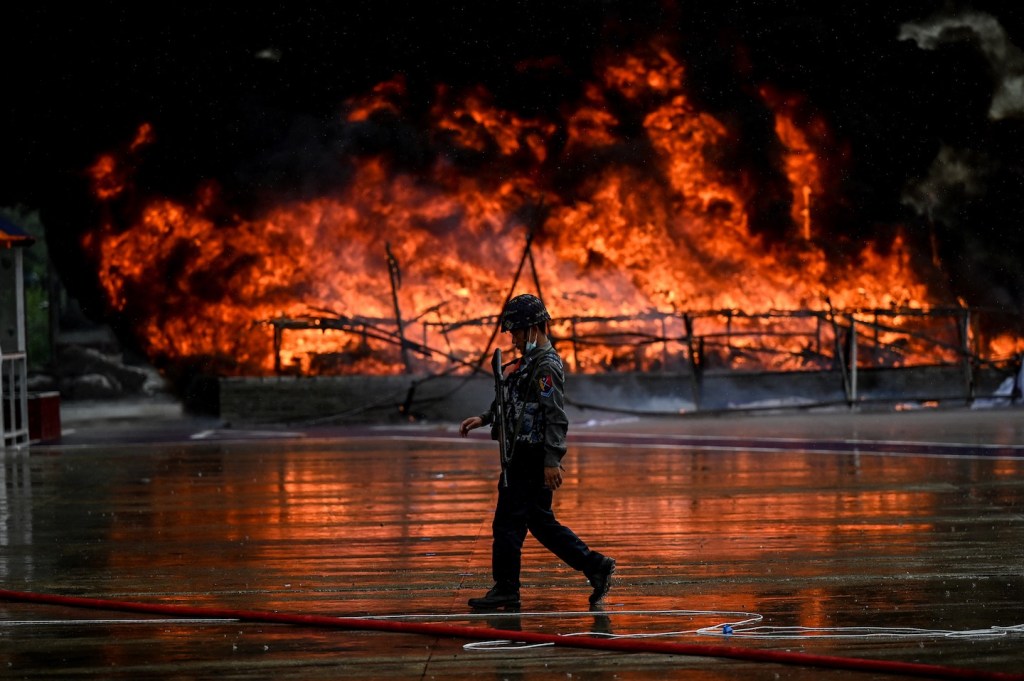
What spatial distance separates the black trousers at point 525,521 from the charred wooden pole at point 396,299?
45.7 ft

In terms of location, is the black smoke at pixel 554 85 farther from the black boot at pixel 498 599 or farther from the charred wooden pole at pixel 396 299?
the black boot at pixel 498 599

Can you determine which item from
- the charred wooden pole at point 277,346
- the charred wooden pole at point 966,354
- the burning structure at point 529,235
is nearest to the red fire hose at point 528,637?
the charred wooden pole at point 277,346

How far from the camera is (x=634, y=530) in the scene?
965cm

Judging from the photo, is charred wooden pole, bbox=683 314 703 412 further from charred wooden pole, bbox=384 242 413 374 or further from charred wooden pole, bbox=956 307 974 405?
charred wooden pole, bbox=384 242 413 374

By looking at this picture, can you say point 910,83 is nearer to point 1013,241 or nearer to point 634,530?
point 1013,241

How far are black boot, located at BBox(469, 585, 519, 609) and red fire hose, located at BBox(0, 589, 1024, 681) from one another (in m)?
0.48

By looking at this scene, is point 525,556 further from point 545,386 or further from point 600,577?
point 545,386

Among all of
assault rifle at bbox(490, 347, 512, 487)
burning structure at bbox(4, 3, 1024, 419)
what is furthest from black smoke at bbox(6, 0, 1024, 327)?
assault rifle at bbox(490, 347, 512, 487)

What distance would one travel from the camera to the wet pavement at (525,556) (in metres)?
6.14

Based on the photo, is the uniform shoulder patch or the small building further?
the small building

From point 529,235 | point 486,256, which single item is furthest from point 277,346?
point 529,235

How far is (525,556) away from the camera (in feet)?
28.7

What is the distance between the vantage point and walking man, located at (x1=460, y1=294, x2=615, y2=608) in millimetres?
→ 7109

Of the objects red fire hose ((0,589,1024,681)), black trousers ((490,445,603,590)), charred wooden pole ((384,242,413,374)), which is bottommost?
red fire hose ((0,589,1024,681))
